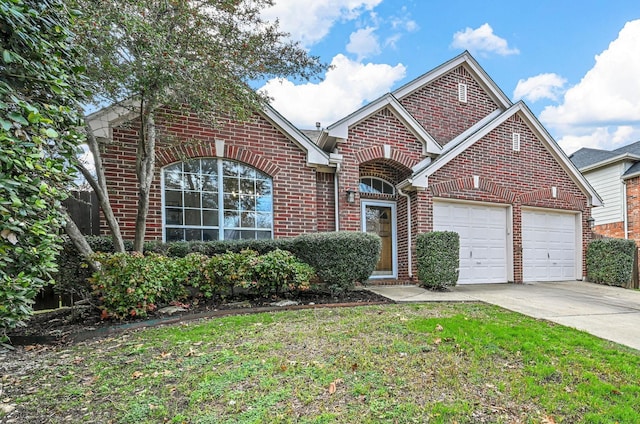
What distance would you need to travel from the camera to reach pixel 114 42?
15.1 ft

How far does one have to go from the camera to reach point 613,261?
32.8 ft

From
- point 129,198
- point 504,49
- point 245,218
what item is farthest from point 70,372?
point 504,49

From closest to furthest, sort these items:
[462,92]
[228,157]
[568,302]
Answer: [568,302], [228,157], [462,92]

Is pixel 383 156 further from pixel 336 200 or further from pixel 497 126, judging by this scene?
pixel 497 126

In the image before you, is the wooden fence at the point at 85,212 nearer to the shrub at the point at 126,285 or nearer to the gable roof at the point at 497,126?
the shrub at the point at 126,285

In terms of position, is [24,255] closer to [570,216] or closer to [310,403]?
[310,403]

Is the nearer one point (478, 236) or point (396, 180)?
point (478, 236)

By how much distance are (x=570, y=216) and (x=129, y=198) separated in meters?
13.2

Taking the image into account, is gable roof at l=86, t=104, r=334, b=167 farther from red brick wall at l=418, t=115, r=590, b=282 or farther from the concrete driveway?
the concrete driveway

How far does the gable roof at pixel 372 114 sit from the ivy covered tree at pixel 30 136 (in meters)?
6.29

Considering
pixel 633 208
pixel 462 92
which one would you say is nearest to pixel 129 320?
pixel 462 92

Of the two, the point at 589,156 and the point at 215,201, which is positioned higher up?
the point at 589,156

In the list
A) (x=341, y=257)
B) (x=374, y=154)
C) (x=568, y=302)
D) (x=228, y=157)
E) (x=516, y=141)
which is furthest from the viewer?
(x=516, y=141)

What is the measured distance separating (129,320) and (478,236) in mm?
9094
